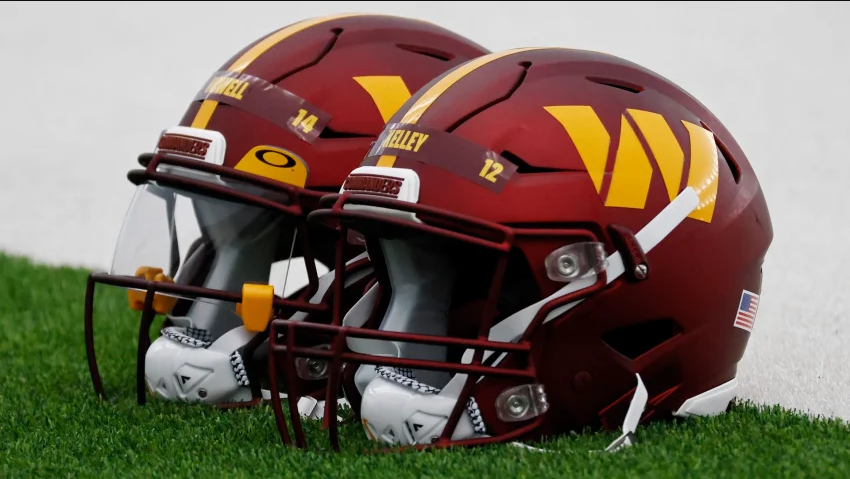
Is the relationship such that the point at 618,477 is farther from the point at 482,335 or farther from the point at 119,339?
the point at 119,339

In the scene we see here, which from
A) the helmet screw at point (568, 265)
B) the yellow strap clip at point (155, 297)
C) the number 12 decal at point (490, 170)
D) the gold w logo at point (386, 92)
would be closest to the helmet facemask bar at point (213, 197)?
the yellow strap clip at point (155, 297)

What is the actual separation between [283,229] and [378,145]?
649mm

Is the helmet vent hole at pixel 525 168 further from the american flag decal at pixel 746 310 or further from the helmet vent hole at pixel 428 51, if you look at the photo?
the helmet vent hole at pixel 428 51

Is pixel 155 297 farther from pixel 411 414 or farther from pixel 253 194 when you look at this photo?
pixel 411 414

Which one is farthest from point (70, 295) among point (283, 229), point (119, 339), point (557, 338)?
point (557, 338)

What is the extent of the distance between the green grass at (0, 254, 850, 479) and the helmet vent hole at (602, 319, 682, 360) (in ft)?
0.56

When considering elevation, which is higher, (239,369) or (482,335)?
(482,335)

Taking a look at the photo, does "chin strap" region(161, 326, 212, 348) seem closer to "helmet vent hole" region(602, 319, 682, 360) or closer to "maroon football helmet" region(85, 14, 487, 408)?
"maroon football helmet" region(85, 14, 487, 408)

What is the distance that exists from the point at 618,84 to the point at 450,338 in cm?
69

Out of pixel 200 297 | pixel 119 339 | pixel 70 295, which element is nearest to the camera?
pixel 200 297

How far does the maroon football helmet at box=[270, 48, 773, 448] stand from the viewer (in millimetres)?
2467

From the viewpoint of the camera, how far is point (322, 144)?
306cm

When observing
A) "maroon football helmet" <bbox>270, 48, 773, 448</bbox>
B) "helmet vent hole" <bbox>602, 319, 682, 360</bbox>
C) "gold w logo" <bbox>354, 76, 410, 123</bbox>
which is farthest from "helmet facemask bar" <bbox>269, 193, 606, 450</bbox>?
"gold w logo" <bbox>354, 76, 410, 123</bbox>

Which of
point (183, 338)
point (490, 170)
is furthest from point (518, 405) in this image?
point (183, 338)
